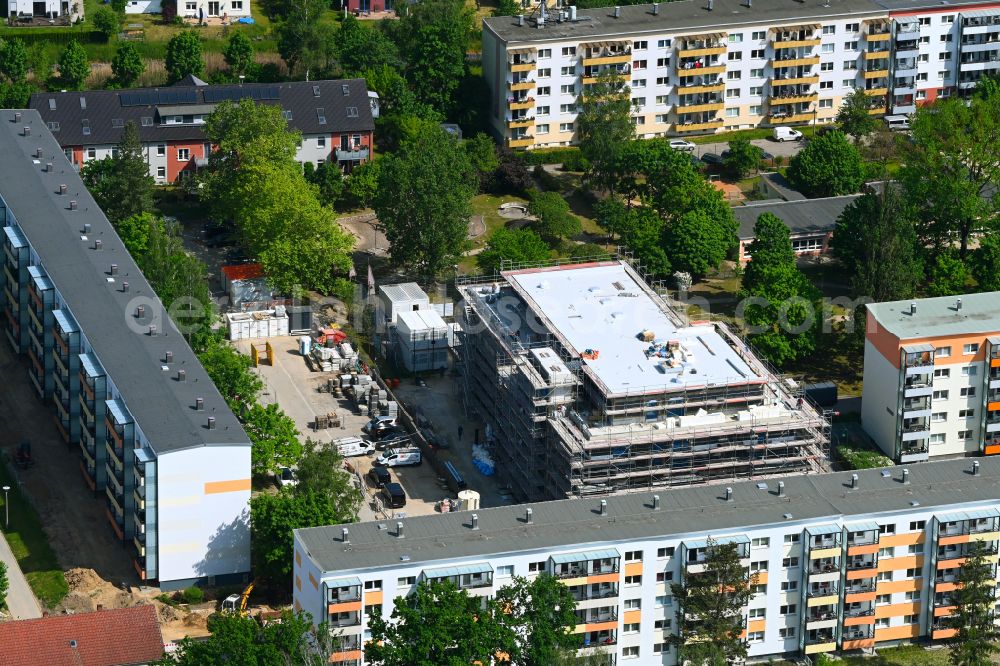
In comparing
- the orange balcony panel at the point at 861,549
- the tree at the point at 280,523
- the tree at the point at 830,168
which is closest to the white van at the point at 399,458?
the tree at the point at 280,523

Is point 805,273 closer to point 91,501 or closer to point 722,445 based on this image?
point 722,445

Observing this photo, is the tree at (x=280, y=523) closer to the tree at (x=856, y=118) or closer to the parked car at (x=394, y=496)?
the parked car at (x=394, y=496)

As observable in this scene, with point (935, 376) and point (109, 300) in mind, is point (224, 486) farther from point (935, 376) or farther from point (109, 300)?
point (935, 376)

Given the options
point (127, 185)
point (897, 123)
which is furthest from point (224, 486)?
point (897, 123)

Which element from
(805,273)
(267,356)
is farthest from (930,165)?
(267,356)

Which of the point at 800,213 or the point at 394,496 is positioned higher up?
the point at 800,213
